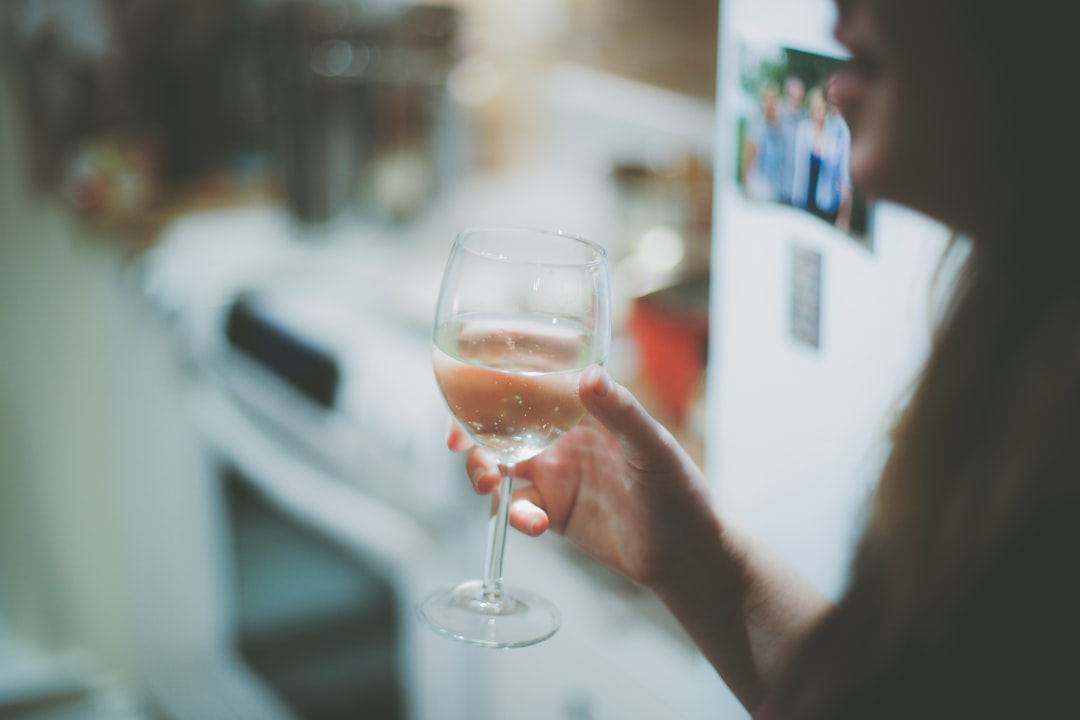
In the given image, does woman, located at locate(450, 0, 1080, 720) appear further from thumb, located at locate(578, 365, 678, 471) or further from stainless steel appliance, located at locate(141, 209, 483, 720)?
stainless steel appliance, located at locate(141, 209, 483, 720)

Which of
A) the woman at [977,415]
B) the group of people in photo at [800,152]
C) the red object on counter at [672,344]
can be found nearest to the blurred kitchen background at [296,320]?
the red object on counter at [672,344]

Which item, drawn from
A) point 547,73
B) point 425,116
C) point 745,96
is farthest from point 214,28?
point 745,96

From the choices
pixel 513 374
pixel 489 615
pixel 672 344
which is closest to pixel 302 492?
pixel 672 344

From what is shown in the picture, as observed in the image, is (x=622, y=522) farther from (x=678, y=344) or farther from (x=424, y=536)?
(x=424, y=536)

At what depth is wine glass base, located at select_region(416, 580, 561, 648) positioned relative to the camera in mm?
738

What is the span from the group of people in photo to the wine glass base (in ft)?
1.29

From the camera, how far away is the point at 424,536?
1.64 meters

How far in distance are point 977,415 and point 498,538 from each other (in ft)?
1.19

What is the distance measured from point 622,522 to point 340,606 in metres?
1.18

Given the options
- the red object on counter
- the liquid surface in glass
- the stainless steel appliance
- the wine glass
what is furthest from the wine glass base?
A: the stainless steel appliance

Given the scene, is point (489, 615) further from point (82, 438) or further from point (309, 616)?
point (82, 438)

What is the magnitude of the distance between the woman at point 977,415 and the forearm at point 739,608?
0.20 metres

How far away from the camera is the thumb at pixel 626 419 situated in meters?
0.65

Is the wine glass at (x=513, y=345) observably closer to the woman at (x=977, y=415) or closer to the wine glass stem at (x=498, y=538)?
the wine glass stem at (x=498, y=538)
